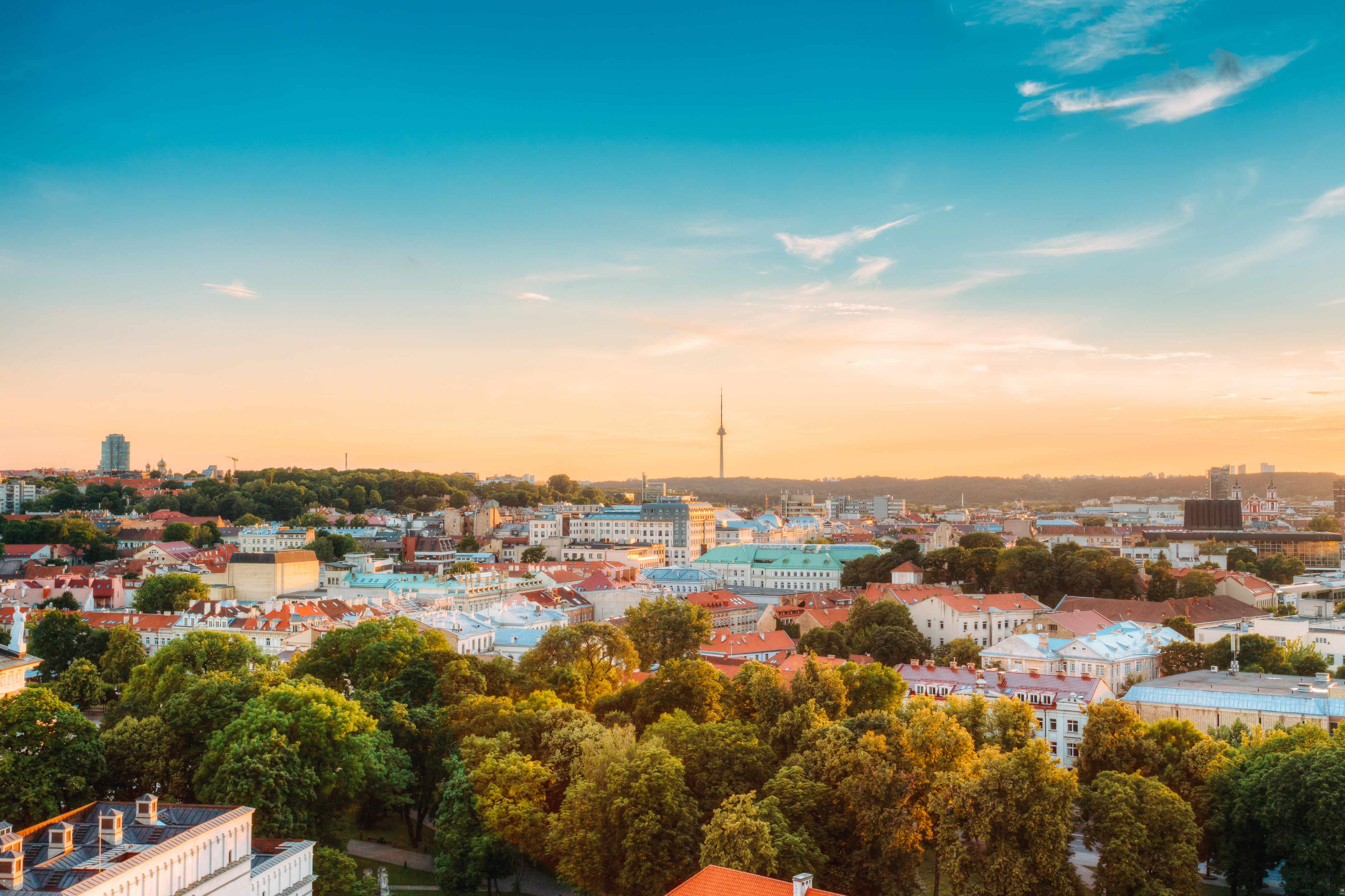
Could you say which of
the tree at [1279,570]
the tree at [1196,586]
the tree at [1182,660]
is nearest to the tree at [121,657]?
the tree at [1182,660]

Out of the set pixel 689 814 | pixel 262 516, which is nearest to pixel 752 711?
pixel 689 814

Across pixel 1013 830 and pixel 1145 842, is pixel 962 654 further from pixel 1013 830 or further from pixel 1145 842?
pixel 1013 830

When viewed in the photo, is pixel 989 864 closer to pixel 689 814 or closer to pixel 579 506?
pixel 689 814

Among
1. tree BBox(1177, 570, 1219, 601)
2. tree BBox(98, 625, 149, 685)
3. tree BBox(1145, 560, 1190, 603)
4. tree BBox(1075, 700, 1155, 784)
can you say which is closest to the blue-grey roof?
tree BBox(1075, 700, 1155, 784)

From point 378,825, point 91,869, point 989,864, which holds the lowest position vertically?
point 378,825

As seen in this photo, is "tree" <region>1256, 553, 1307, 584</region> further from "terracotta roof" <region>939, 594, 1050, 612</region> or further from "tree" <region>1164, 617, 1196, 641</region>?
"tree" <region>1164, 617, 1196, 641</region>

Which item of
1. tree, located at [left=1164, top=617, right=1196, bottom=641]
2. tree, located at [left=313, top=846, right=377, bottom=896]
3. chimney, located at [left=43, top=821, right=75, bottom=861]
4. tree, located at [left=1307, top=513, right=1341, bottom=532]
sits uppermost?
tree, located at [left=1307, top=513, right=1341, bottom=532]

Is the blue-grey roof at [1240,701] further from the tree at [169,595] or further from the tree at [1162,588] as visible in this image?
the tree at [169,595]
